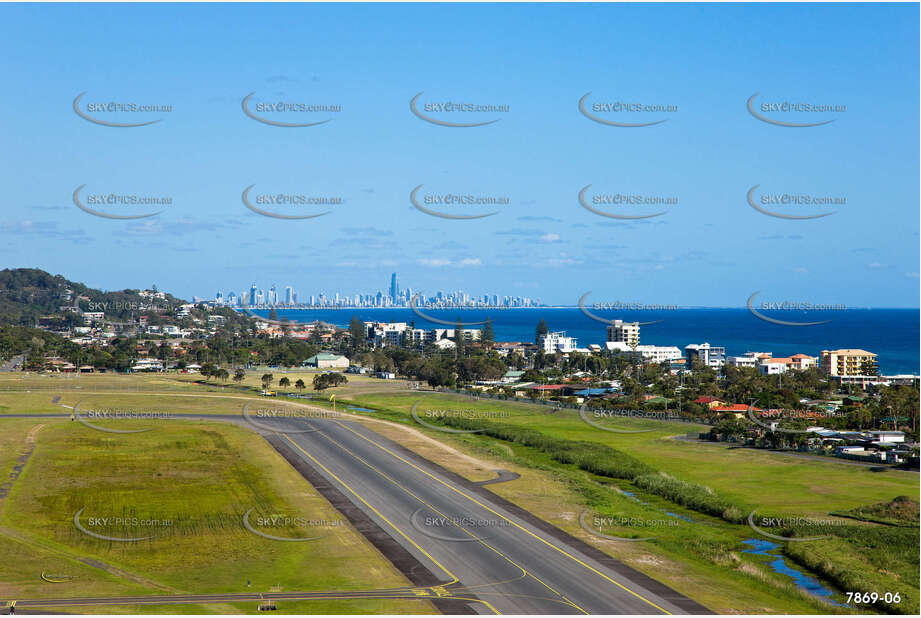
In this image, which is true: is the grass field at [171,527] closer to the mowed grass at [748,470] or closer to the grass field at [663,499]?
the grass field at [663,499]

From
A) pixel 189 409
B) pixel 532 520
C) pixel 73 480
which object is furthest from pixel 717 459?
pixel 189 409

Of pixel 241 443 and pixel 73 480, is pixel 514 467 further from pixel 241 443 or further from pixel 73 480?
pixel 73 480
